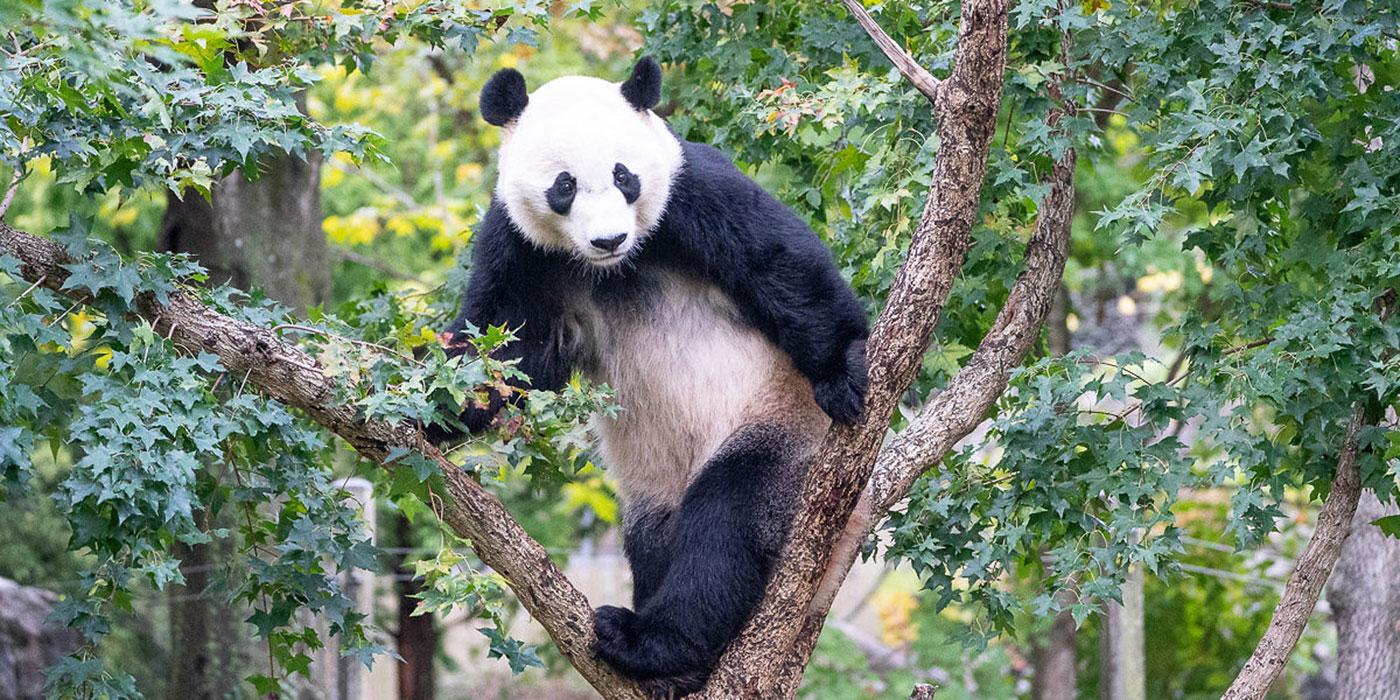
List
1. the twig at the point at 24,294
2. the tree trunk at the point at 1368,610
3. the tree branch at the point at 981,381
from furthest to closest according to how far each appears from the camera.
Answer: the tree trunk at the point at 1368,610
the tree branch at the point at 981,381
the twig at the point at 24,294

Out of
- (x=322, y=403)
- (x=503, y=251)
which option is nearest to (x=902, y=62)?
(x=503, y=251)

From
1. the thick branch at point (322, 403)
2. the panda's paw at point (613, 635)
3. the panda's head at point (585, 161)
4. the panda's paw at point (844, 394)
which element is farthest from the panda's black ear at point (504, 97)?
the panda's paw at point (613, 635)

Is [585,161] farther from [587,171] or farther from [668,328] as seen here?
[668,328]

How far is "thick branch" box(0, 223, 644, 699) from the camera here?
346cm

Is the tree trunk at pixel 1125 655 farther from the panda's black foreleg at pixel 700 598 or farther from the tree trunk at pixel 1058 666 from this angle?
the panda's black foreleg at pixel 700 598

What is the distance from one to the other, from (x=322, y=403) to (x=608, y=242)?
2.84ft

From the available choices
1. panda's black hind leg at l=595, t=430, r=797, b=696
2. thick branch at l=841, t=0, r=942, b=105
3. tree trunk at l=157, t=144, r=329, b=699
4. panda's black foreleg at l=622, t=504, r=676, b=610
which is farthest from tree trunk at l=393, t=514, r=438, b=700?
thick branch at l=841, t=0, r=942, b=105

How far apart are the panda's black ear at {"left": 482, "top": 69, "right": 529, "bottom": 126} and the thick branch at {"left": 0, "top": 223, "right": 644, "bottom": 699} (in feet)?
3.30

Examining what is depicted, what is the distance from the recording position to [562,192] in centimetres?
388

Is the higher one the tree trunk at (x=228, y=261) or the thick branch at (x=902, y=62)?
the thick branch at (x=902, y=62)

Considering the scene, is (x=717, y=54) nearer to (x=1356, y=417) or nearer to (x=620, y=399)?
(x=620, y=399)

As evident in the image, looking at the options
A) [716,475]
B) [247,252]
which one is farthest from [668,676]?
[247,252]

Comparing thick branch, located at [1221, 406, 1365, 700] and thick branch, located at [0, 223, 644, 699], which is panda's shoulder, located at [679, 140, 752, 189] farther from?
thick branch, located at [1221, 406, 1365, 700]

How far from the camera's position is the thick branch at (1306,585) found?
Result: 13.4 feet
